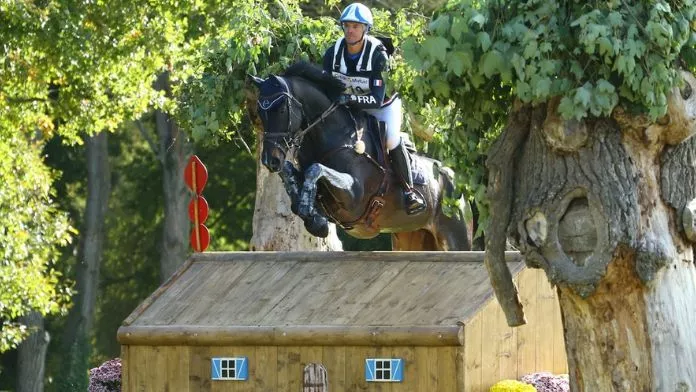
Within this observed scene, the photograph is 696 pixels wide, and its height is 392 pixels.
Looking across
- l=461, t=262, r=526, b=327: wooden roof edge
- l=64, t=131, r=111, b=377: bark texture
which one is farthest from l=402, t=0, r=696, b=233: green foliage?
l=64, t=131, r=111, b=377: bark texture

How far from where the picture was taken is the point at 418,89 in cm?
1073

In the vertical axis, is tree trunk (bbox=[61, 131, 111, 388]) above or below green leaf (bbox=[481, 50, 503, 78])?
above

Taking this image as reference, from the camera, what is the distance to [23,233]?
2892cm

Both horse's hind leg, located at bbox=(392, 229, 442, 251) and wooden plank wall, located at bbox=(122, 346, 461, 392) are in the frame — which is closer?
wooden plank wall, located at bbox=(122, 346, 461, 392)

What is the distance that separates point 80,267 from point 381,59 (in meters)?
25.3

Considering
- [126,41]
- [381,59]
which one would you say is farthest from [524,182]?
[126,41]

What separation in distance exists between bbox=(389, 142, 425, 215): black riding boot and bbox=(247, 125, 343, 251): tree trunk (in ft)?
10.0

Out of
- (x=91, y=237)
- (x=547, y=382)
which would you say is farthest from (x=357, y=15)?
(x=91, y=237)

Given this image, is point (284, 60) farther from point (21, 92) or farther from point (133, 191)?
point (133, 191)

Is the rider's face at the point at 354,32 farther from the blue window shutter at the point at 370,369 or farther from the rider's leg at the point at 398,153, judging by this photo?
the blue window shutter at the point at 370,369

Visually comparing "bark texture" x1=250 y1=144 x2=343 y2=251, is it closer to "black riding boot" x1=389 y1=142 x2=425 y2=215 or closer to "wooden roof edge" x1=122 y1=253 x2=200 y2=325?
"black riding boot" x1=389 y1=142 x2=425 y2=215

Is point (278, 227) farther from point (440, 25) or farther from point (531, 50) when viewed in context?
point (531, 50)

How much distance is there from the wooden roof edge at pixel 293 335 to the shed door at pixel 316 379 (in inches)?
8.0

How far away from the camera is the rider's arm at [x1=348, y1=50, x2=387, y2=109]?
52.4 ft
